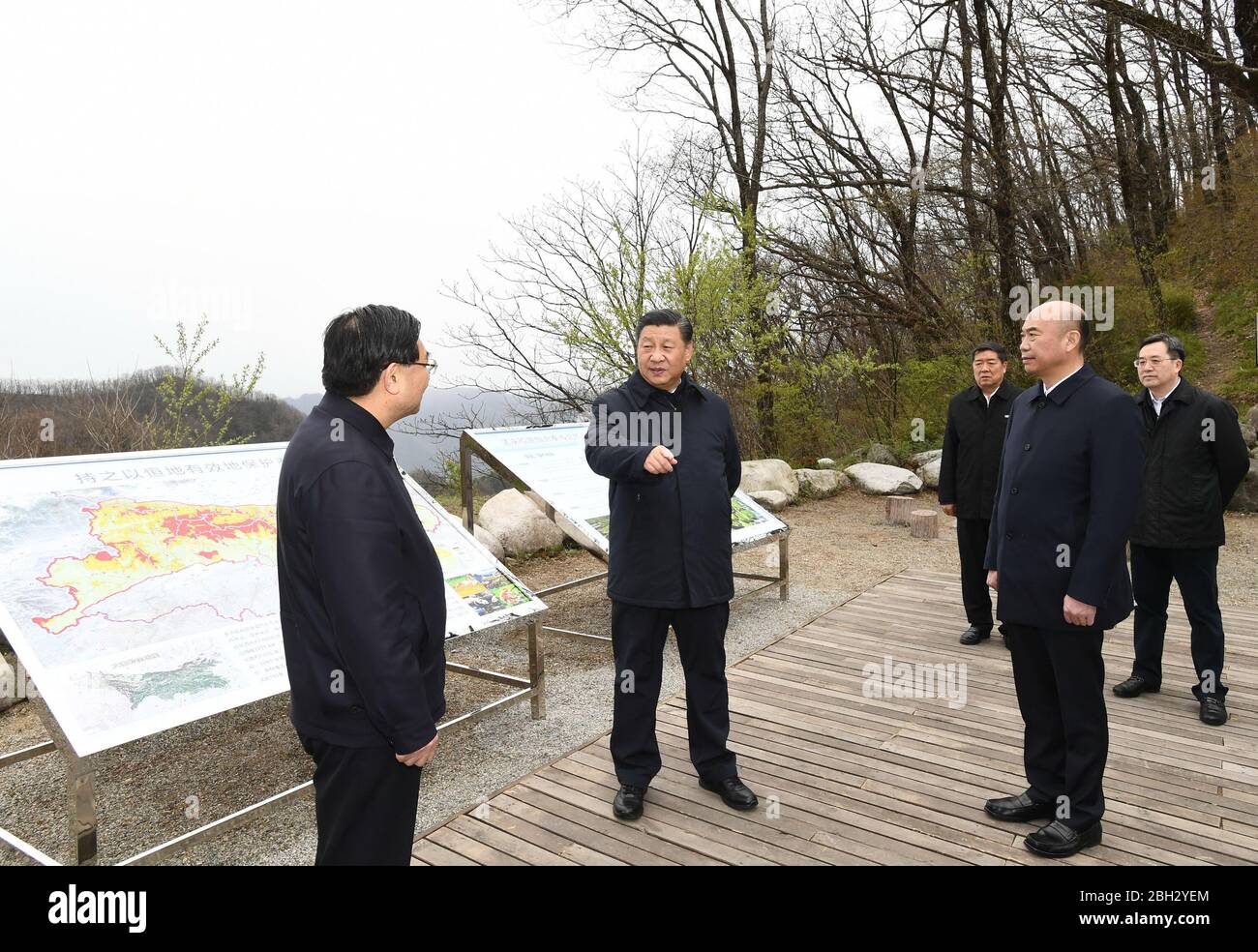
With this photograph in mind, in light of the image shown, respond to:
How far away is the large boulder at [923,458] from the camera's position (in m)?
12.5

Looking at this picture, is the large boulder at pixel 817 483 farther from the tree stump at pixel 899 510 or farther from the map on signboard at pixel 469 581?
the map on signboard at pixel 469 581

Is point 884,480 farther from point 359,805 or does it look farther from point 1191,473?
point 359,805

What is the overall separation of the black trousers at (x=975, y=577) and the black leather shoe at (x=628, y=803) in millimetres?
3061

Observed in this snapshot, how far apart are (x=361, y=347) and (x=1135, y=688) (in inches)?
170

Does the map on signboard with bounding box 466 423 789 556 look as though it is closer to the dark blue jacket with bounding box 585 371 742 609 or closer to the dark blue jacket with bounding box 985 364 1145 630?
the dark blue jacket with bounding box 585 371 742 609

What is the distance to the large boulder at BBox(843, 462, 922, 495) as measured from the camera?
11.6 meters

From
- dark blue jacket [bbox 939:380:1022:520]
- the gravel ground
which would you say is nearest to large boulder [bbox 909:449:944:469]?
the gravel ground

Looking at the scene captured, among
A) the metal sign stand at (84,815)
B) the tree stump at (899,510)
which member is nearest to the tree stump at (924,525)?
the tree stump at (899,510)

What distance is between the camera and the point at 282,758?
159 inches

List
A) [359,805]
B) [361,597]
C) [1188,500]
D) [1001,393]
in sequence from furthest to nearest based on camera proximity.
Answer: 1. [1001,393]
2. [1188,500]
3. [359,805]
4. [361,597]

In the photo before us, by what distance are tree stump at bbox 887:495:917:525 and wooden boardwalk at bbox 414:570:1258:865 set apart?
16.6 ft

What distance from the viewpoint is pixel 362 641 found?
5.82 feet

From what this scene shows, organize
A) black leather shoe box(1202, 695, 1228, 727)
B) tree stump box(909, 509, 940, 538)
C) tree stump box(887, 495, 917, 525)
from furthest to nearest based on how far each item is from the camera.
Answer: tree stump box(887, 495, 917, 525) → tree stump box(909, 509, 940, 538) → black leather shoe box(1202, 695, 1228, 727)

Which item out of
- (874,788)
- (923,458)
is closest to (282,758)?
(874,788)
